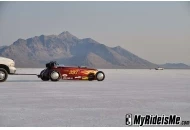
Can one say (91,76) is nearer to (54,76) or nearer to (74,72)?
(74,72)

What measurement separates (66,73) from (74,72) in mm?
464

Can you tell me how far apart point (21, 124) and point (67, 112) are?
1.54 m

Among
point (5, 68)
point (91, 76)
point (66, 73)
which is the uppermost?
point (5, 68)

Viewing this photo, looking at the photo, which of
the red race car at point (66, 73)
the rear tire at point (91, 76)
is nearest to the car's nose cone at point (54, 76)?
the red race car at point (66, 73)

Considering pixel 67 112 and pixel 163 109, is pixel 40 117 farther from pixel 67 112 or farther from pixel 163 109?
pixel 163 109

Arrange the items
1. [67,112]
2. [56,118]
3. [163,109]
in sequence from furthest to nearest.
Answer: [163,109], [67,112], [56,118]

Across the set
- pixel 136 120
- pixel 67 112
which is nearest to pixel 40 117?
pixel 67 112

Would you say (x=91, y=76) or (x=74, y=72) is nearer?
(x=74, y=72)

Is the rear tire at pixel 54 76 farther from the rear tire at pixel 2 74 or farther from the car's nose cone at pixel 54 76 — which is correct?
the rear tire at pixel 2 74

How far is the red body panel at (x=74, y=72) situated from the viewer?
60.7ft

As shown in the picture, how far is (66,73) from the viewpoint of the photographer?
18.5 metres

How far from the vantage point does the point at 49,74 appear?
61.1ft

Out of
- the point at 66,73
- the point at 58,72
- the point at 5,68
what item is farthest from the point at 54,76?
the point at 5,68

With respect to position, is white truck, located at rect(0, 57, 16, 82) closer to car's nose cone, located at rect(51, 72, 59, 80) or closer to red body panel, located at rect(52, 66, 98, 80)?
car's nose cone, located at rect(51, 72, 59, 80)
